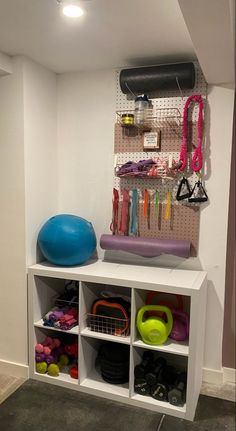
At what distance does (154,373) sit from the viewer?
2.32m

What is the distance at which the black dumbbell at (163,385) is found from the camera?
2244 mm

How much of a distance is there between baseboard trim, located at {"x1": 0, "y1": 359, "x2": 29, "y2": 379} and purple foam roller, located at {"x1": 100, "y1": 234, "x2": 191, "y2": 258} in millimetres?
1059

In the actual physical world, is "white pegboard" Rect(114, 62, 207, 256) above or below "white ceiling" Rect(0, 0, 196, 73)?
below

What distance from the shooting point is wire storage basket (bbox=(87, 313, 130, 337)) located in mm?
2361

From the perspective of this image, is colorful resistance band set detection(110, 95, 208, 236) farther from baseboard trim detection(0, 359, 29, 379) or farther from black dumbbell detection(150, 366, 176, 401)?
baseboard trim detection(0, 359, 29, 379)

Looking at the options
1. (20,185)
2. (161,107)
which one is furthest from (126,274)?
(161,107)

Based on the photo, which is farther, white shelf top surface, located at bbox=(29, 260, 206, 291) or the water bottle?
the water bottle

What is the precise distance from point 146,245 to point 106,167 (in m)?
0.69

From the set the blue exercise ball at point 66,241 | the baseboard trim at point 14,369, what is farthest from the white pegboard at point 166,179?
the baseboard trim at point 14,369

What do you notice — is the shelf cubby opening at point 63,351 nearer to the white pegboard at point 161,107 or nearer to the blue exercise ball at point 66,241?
the blue exercise ball at point 66,241

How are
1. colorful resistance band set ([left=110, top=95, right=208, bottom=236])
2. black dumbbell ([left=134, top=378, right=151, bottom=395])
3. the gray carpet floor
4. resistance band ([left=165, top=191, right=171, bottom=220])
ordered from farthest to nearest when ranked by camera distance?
resistance band ([left=165, top=191, right=171, bottom=220]) → colorful resistance band set ([left=110, top=95, right=208, bottom=236]) → black dumbbell ([left=134, top=378, right=151, bottom=395]) → the gray carpet floor

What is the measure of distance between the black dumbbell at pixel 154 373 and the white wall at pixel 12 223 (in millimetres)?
911

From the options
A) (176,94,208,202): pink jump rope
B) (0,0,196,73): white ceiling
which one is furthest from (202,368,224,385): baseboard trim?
(0,0,196,73): white ceiling

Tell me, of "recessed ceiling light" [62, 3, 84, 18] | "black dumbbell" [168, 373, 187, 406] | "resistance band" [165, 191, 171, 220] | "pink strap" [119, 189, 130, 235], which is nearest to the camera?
"recessed ceiling light" [62, 3, 84, 18]
